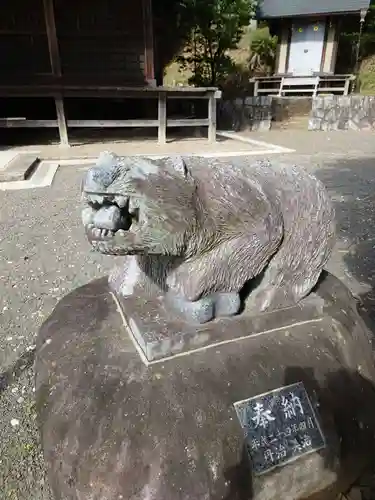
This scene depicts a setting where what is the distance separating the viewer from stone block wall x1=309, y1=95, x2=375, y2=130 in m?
13.6

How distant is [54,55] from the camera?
959 cm

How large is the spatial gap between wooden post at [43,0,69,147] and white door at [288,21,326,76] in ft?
39.3

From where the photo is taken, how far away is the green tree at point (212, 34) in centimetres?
1449

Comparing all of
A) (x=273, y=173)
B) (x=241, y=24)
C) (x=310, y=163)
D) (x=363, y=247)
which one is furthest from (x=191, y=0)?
(x=273, y=173)

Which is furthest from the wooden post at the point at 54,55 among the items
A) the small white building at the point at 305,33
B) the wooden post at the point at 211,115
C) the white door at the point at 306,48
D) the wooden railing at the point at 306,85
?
the white door at the point at 306,48

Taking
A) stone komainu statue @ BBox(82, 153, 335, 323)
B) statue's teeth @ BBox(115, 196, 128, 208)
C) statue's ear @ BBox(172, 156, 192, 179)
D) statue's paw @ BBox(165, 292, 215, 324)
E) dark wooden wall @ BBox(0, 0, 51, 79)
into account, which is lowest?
statue's paw @ BBox(165, 292, 215, 324)

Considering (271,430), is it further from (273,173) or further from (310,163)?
(310,163)

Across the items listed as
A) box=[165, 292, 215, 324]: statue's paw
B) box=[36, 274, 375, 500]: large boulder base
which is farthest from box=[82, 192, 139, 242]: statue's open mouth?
box=[36, 274, 375, 500]: large boulder base

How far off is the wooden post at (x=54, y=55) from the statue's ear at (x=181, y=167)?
9.20 meters

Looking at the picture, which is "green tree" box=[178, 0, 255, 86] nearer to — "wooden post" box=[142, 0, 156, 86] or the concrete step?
"wooden post" box=[142, 0, 156, 86]

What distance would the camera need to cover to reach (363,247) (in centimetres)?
415

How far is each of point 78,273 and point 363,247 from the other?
2791 millimetres

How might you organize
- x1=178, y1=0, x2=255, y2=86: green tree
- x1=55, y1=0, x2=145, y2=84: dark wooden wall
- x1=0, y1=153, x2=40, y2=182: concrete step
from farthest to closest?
x1=178, y1=0, x2=255, y2=86: green tree → x1=55, y1=0, x2=145, y2=84: dark wooden wall → x1=0, y1=153, x2=40, y2=182: concrete step

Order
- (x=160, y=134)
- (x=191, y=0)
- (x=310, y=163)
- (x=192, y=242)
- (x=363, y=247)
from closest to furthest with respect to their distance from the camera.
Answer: (x=192, y=242) → (x=363, y=247) → (x=310, y=163) → (x=160, y=134) → (x=191, y=0)
